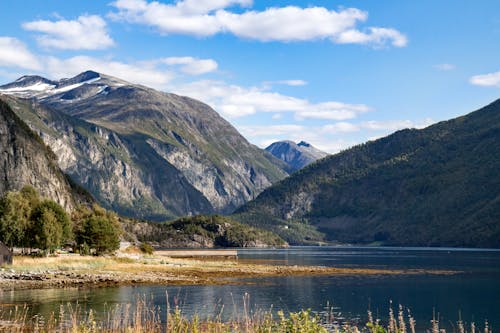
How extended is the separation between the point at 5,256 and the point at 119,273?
866 inches

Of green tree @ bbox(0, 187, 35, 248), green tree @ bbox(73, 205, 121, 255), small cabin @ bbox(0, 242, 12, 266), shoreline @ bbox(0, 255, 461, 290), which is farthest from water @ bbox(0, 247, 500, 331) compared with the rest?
green tree @ bbox(73, 205, 121, 255)

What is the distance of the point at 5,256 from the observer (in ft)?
362

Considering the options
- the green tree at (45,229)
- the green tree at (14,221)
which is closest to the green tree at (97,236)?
the green tree at (45,229)

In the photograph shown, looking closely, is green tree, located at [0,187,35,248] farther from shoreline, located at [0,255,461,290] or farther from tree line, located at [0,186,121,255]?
shoreline, located at [0,255,461,290]

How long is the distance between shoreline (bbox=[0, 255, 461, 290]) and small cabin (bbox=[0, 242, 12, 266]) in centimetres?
147

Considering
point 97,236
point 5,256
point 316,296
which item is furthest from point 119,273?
point 316,296

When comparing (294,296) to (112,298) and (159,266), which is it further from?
(159,266)

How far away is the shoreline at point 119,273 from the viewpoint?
102438 millimetres

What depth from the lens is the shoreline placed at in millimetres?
102438

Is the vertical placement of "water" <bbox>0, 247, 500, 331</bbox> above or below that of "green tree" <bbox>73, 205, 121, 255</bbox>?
below

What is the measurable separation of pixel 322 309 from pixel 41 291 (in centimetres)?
4174

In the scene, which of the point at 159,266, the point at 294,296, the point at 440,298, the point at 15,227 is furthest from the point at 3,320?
the point at 159,266

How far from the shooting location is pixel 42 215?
449 ft

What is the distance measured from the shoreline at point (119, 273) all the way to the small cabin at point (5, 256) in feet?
4.82
